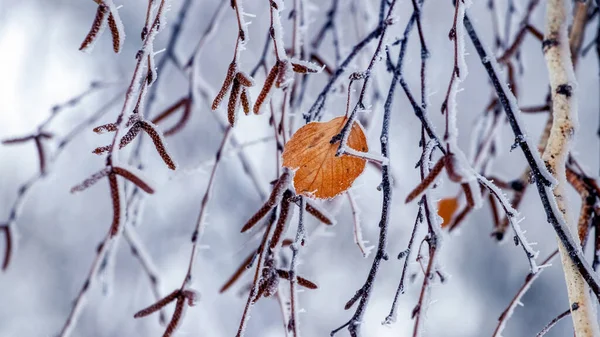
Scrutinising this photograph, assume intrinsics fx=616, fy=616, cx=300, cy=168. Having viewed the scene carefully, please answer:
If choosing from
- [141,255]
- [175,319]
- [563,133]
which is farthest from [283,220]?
[141,255]

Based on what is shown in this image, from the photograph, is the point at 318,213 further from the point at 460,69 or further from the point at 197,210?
the point at 197,210

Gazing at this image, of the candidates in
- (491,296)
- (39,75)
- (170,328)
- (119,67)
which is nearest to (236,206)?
(119,67)

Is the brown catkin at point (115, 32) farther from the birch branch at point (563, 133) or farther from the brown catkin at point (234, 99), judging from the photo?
the birch branch at point (563, 133)

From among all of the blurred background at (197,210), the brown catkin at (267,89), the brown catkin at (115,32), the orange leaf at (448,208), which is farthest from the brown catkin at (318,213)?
the blurred background at (197,210)

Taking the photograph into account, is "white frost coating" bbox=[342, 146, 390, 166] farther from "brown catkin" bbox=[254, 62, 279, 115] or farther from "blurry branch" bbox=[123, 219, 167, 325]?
"blurry branch" bbox=[123, 219, 167, 325]

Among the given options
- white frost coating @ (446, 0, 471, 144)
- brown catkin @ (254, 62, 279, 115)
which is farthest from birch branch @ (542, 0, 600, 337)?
brown catkin @ (254, 62, 279, 115)

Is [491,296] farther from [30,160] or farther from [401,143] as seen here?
[30,160]
